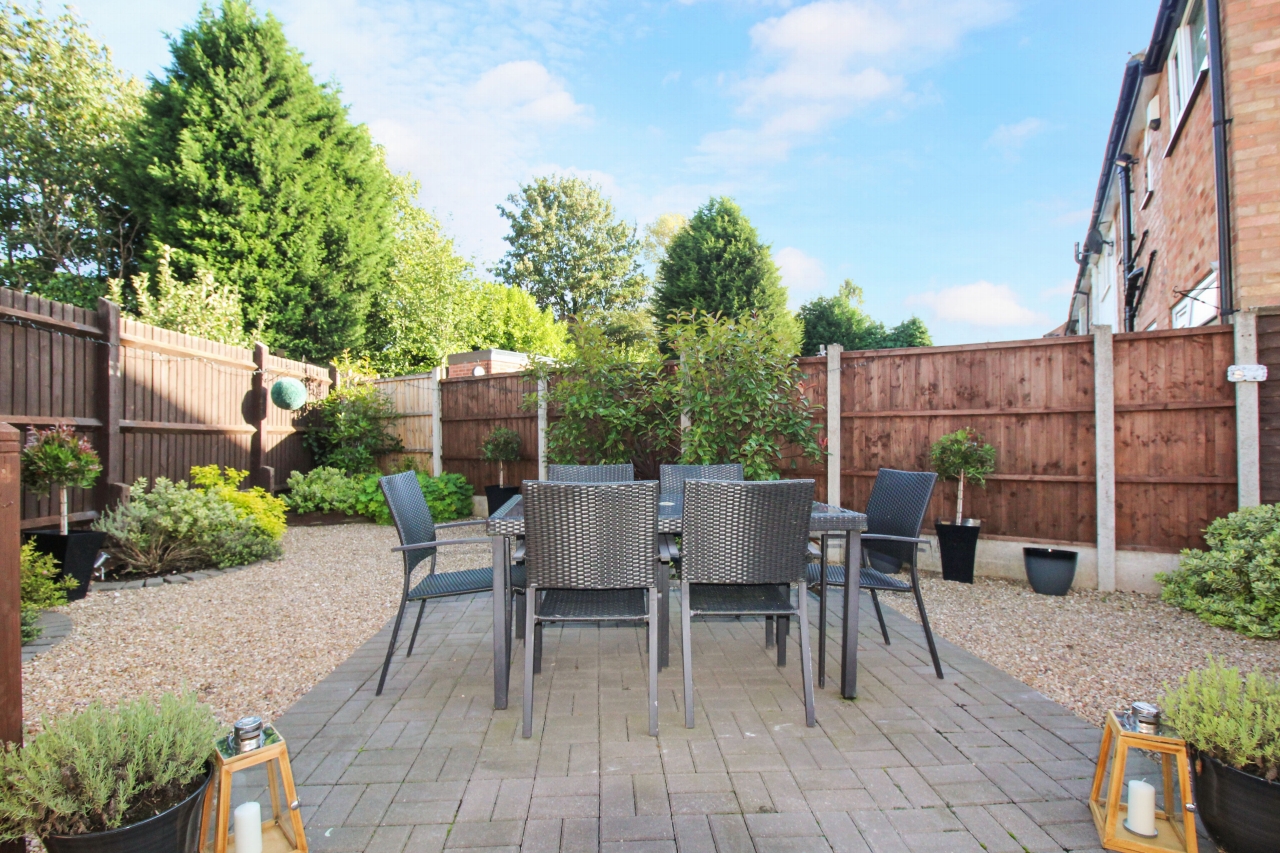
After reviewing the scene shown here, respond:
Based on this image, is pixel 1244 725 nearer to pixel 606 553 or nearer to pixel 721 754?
pixel 721 754

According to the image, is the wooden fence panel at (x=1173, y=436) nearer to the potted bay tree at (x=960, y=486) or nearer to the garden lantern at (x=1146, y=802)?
the potted bay tree at (x=960, y=486)

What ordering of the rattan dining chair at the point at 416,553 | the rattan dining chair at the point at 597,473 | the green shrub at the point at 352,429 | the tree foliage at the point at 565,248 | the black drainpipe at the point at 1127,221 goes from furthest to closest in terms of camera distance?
the tree foliage at the point at 565,248 → the green shrub at the point at 352,429 → the black drainpipe at the point at 1127,221 → the rattan dining chair at the point at 597,473 → the rattan dining chair at the point at 416,553

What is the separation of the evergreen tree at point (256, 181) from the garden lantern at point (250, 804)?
11.0 metres

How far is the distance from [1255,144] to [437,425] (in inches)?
328

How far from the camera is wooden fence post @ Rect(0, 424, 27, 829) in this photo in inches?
56.6

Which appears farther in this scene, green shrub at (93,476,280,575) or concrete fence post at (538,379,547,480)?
concrete fence post at (538,379,547,480)

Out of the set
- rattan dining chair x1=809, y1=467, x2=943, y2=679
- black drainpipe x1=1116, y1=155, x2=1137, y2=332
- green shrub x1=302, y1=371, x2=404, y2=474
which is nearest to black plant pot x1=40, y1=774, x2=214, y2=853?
rattan dining chair x1=809, y1=467, x2=943, y2=679

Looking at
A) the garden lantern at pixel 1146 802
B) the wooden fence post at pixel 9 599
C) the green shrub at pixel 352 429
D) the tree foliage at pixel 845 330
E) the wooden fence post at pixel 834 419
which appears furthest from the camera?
the tree foliage at pixel 845 330

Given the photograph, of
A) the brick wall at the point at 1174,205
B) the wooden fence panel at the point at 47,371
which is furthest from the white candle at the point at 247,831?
the brick wall at the point at 1174,205

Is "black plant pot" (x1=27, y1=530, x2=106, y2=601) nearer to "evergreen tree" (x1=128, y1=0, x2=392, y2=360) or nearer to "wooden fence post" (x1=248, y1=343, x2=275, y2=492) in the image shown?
"wooden fence post" (x1=248, y1=343, x2=275, y2=492)

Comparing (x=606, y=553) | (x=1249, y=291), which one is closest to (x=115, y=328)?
(x=606, y=553)

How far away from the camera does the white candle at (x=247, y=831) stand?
1.49m

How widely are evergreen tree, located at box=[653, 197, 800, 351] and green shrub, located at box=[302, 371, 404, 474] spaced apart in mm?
8030

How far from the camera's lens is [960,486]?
4.78 metres
